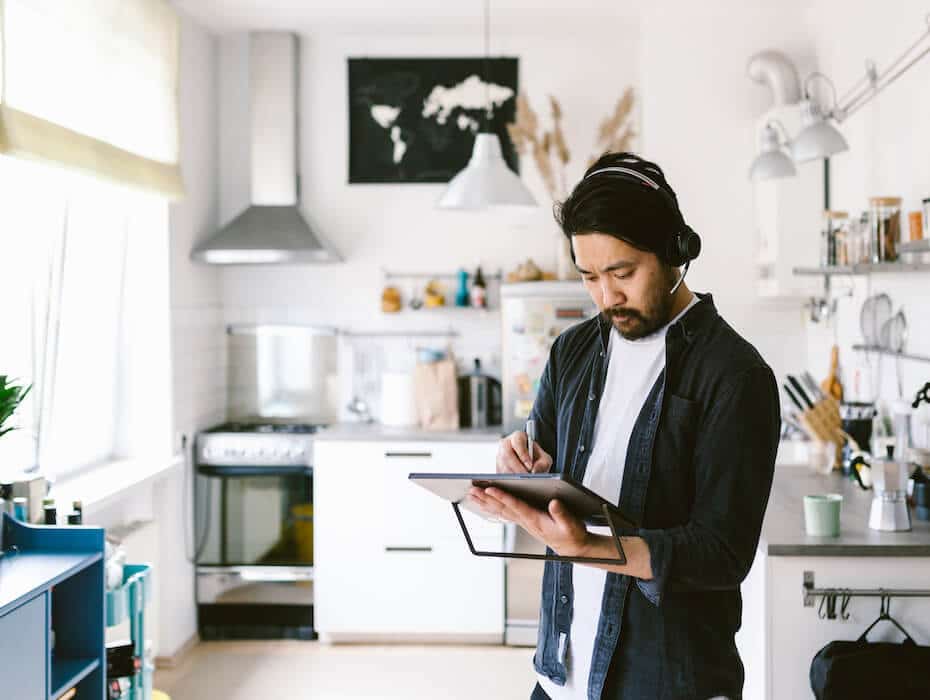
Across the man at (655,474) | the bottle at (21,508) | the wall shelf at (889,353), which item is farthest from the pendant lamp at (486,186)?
the man at (655,474)

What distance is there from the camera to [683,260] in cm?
153

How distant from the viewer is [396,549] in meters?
4.59

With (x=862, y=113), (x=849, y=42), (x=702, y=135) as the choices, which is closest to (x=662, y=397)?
(x=862, y=113)

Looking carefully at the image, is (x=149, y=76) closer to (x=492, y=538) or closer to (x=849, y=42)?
(x=492, y=538)

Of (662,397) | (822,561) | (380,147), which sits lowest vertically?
(822,561)

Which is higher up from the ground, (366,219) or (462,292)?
(366,219)

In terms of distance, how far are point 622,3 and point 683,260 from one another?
3.40m

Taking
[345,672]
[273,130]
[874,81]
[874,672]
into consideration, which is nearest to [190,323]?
[273,130]

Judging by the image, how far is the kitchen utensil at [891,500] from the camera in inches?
103

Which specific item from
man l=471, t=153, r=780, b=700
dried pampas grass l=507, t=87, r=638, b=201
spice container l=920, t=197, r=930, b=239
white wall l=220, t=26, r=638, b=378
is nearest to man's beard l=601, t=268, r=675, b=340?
man l=471, t=153, r=780, b=700

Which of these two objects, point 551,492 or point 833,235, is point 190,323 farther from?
point 551,492

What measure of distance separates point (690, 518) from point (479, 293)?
11.6 ft

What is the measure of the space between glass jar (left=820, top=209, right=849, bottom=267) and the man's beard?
7.18ft

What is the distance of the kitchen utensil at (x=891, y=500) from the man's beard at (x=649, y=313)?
1337mm
